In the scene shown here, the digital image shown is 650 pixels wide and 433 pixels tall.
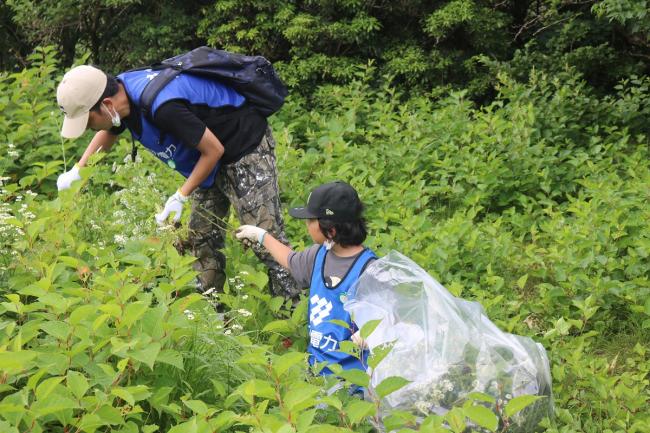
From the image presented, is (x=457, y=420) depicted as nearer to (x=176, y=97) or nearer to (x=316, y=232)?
(x=316, y=232)

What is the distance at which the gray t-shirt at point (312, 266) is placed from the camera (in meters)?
3.39

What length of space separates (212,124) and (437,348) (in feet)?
5.33

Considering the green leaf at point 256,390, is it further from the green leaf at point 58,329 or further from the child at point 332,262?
the child at point 332,262

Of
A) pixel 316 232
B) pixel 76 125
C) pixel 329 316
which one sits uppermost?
pixel 76 125

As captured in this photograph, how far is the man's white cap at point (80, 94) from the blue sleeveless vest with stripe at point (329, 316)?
4.20 ft

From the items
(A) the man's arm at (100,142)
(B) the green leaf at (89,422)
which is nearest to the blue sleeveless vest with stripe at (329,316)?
(B) the green leaf at (89,422)

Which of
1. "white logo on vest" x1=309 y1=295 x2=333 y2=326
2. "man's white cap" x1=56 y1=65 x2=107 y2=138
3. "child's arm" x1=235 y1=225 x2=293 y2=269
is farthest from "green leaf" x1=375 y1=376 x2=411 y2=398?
"man's white cap" x1=56 y1=65 x2=107 y2=138

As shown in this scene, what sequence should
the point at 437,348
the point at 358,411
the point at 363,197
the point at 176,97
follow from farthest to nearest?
the point at 363,197 < the point at 176,97 < the point at 437,348 < the point at 358,411

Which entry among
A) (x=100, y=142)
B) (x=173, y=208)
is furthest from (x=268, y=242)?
(x=100, y=142)

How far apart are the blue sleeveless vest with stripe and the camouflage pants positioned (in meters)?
0.72

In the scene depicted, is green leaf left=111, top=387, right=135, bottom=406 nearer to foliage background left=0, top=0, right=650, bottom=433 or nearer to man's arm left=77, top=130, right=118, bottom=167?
foliage background left=0, top=0, right=650, bottom=433

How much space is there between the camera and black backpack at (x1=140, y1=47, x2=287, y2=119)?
381 centimetres

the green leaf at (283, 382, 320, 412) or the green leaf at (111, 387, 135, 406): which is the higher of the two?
the green leaf at (283, 382, 320, 412)

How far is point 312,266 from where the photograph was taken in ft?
11.7
